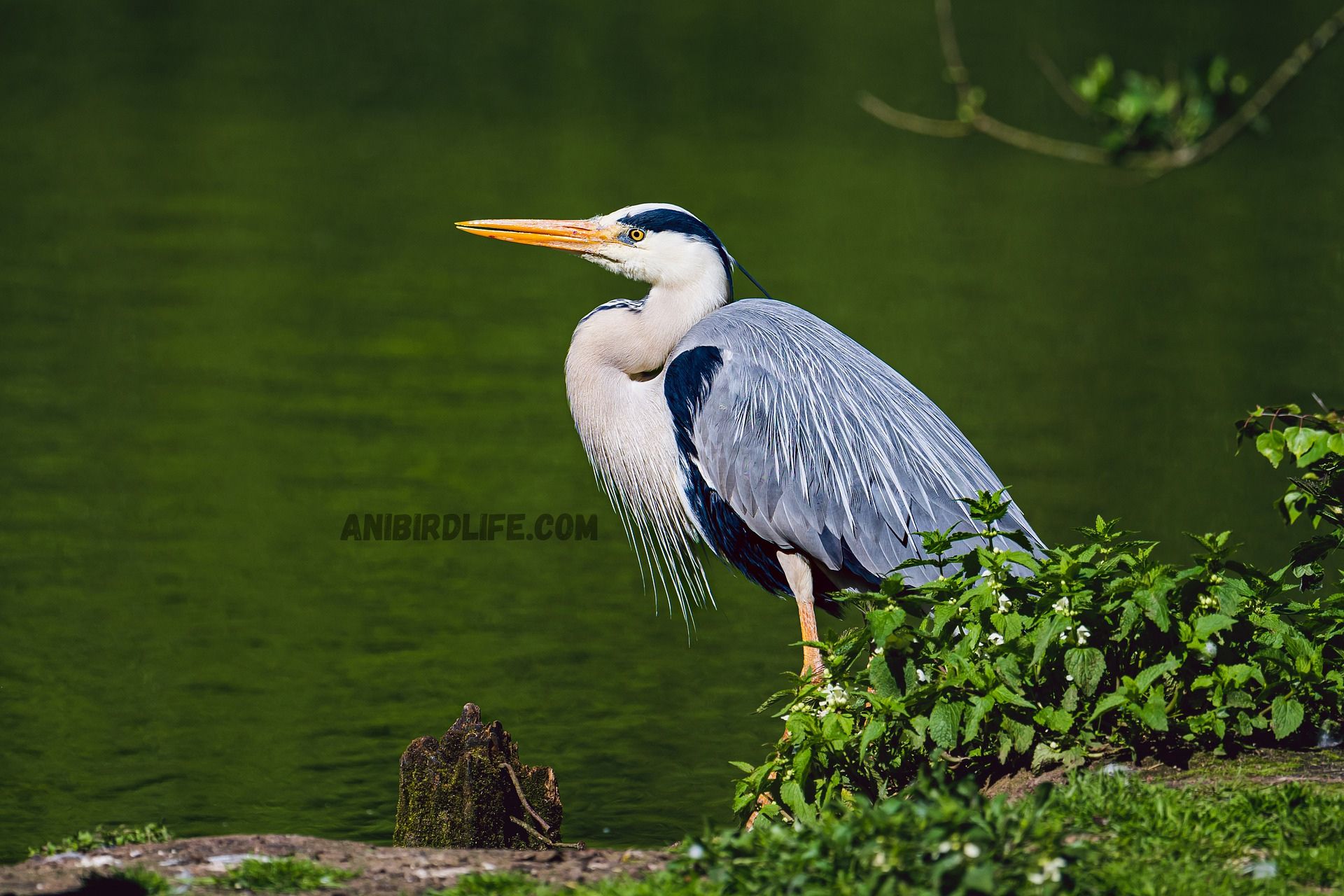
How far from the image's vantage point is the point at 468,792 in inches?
222

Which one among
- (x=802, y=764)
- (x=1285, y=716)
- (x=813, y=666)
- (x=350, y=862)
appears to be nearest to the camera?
(x=350, y=862)

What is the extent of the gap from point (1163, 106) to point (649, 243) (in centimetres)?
272

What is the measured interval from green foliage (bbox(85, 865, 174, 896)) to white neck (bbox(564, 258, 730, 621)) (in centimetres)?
328

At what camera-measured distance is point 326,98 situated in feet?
76.0

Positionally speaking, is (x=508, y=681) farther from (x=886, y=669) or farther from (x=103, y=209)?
(x=103, y=209)

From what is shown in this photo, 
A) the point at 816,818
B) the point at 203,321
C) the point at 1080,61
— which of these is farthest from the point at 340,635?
the point at 1080,61

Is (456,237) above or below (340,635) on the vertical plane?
above

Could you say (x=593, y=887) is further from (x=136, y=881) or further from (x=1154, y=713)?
(x=1154, y=713)

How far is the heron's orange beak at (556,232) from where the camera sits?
7.37m

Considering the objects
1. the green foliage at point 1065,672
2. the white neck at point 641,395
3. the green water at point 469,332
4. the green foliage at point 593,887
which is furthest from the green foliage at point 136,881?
the white neck at point 641,395

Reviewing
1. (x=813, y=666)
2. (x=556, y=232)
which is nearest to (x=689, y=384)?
(x=556, y=232)

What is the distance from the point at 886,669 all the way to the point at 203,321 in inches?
410

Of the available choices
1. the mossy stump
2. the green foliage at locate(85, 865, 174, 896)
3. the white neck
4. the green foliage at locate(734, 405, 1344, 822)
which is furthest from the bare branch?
the green foliage at locate(85, 865, 174, 896)

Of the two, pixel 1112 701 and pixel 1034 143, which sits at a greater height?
pixel 1034 143
